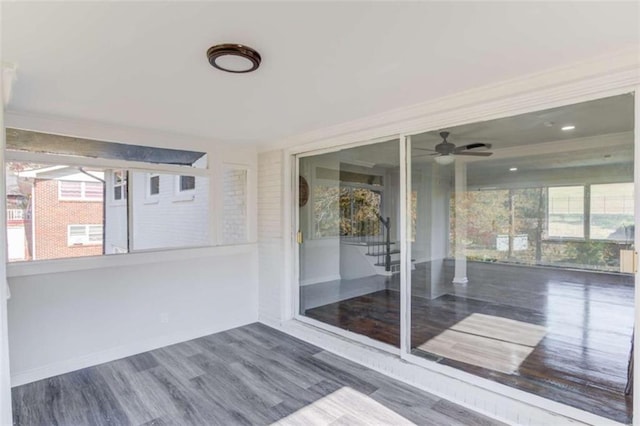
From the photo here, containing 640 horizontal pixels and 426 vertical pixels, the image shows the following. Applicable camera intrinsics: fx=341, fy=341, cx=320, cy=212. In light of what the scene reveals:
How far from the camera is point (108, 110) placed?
2.88 m

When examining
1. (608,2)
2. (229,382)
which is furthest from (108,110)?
(608,2)

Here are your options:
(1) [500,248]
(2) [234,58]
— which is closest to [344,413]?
(2) [234,58]

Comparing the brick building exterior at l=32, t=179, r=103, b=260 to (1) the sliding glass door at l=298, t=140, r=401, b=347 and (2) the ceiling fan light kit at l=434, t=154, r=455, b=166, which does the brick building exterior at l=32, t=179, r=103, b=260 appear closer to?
(1) the sliding glass door at l=298, t=140, r=401, b=347

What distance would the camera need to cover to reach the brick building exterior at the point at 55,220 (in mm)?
3051

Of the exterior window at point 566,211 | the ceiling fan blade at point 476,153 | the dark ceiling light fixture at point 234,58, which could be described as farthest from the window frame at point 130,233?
the exterior window at point 566,211

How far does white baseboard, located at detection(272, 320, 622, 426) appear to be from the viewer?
2.26 metres

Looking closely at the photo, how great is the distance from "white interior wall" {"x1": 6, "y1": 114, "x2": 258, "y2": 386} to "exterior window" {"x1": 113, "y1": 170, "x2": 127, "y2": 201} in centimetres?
35

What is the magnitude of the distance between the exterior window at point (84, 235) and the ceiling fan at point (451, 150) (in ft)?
11.4

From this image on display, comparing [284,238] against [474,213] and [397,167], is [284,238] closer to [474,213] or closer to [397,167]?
[397,167]

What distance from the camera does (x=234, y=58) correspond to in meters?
1.89

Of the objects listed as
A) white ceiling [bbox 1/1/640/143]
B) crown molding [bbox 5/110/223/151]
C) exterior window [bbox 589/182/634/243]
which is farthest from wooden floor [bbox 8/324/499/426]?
white ceiling [bbox 1/1/640/143]

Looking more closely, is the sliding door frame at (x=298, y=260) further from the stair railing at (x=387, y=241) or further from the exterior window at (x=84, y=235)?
the exterior window at (x=84, y=235)

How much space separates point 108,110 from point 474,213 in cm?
568

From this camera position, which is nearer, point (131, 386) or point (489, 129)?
point (131, 386)
